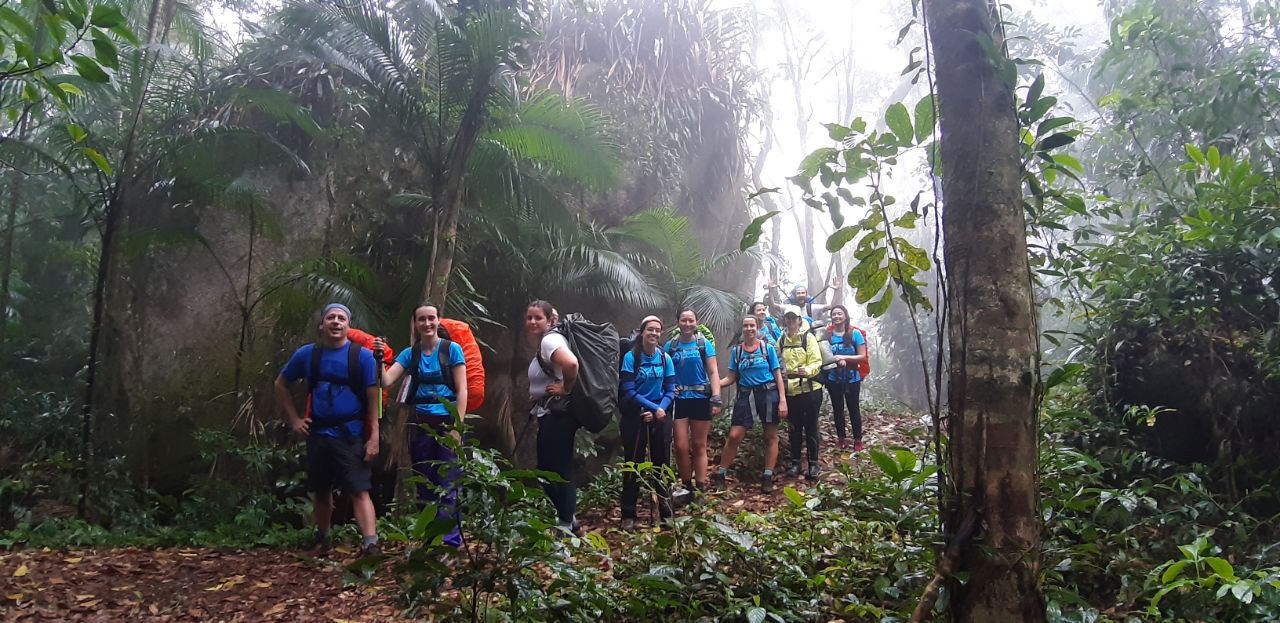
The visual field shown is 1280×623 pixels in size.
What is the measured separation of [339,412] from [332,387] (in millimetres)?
163

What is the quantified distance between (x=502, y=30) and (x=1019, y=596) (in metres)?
5.35

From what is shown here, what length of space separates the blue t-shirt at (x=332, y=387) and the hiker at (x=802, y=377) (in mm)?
3880

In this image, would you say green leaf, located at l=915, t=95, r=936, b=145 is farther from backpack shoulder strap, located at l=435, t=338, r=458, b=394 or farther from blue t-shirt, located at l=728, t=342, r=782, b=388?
blue t-shirt, located at l=728, t=342, r=782, b=388

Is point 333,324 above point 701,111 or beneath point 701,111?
beneath

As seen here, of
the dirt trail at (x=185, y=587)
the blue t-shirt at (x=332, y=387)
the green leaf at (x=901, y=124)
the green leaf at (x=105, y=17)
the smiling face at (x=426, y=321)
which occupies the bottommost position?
the dirt trail at (x=185, y=587)

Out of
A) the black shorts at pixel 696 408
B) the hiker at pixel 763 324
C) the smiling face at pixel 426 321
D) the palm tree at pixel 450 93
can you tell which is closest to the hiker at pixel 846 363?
the hiker at pixel 763 324

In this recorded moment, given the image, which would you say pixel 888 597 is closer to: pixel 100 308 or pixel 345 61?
pixel 345 61

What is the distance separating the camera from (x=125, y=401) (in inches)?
299

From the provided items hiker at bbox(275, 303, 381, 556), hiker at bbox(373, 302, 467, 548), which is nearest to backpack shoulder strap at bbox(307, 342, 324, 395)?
hiker at bbox(275, 303, 381, 556)

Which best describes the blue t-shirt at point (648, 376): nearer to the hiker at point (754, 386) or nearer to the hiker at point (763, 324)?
the hiker at point (754, 386)

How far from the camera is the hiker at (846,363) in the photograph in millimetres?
7586

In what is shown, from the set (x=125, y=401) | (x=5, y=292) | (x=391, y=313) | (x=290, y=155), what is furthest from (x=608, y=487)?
(x=5, y=292)

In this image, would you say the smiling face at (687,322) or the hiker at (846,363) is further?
the hiker at (846,363)

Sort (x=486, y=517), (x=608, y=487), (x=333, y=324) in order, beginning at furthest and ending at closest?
1. (x=608, y=487)
2. (x=333, y=324)
3. (x=486, y=517)
